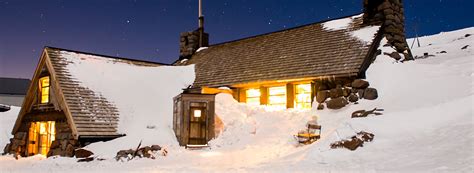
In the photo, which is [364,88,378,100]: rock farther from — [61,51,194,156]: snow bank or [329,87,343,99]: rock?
[61,51,194,156]: snow bank

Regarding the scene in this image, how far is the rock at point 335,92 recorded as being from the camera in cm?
1576

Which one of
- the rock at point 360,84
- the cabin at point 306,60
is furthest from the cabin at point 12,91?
the rock at point 360,84

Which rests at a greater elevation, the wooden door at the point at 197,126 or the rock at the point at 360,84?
the rock at the point at 360,84

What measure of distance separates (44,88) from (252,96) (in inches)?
368

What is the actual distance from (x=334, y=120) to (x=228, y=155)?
400 centimetres

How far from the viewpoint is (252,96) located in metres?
19.1

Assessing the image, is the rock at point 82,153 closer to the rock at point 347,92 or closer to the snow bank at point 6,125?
the rock at point 347,92

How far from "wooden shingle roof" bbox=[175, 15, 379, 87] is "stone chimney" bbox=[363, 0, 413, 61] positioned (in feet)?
2.26

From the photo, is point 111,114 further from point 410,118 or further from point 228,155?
point 410,118

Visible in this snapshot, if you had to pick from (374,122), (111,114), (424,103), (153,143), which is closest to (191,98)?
(153,143)

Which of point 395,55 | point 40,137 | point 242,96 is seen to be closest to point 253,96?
point 242,96

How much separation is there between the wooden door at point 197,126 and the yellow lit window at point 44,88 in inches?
276

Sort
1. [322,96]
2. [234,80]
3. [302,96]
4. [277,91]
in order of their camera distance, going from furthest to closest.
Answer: [234,80] → [277,91] → [302,96] → [322,96]

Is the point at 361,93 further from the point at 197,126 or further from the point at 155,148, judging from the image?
the point at 155,148
